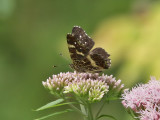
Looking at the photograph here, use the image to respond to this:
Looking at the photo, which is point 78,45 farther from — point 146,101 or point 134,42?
point 134,42

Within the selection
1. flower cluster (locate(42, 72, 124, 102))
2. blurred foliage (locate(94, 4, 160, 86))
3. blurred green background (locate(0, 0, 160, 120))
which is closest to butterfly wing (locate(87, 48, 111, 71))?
flower cluster (locate(42, 72, 124, 102))

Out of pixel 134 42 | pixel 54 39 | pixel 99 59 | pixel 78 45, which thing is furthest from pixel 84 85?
pixel 54 39

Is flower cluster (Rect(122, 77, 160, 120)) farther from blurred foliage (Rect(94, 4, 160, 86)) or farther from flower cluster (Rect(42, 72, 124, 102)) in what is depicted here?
blurred foliage (Rect(94, 4, 160, 86))

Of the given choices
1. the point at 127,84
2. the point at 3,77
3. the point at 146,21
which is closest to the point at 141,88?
the point at 127,84

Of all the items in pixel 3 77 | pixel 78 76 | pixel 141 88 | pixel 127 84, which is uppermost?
pixel 3 77

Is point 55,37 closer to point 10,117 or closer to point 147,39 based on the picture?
point 10,117

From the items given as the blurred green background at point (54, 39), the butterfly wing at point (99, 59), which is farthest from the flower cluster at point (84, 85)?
the blurred green background at point (54, 39)
